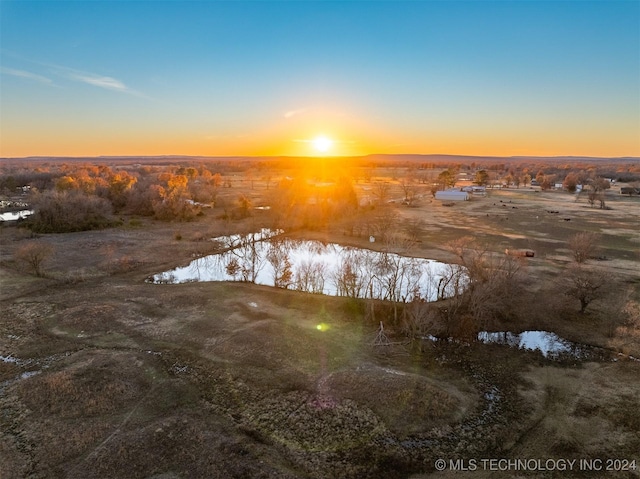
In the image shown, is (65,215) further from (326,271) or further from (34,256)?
(326,271)

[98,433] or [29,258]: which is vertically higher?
[29,258]

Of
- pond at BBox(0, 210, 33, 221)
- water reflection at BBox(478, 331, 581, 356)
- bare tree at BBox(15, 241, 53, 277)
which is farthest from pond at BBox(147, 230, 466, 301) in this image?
pond at BBox(0, 210, 33, 221)

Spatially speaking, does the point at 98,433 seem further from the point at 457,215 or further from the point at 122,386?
the point at 457,215

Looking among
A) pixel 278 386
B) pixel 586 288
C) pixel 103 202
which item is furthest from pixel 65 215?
pixel 586 288

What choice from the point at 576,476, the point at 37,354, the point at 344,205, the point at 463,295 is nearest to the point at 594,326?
the point at 463,295

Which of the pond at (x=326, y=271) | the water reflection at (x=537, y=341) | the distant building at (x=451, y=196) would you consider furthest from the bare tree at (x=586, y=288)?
the distant building at (x=451, y=196)

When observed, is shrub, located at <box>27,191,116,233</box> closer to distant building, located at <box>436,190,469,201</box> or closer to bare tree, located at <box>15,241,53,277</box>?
bare tree, located at <box>15,241,53,277</box>
